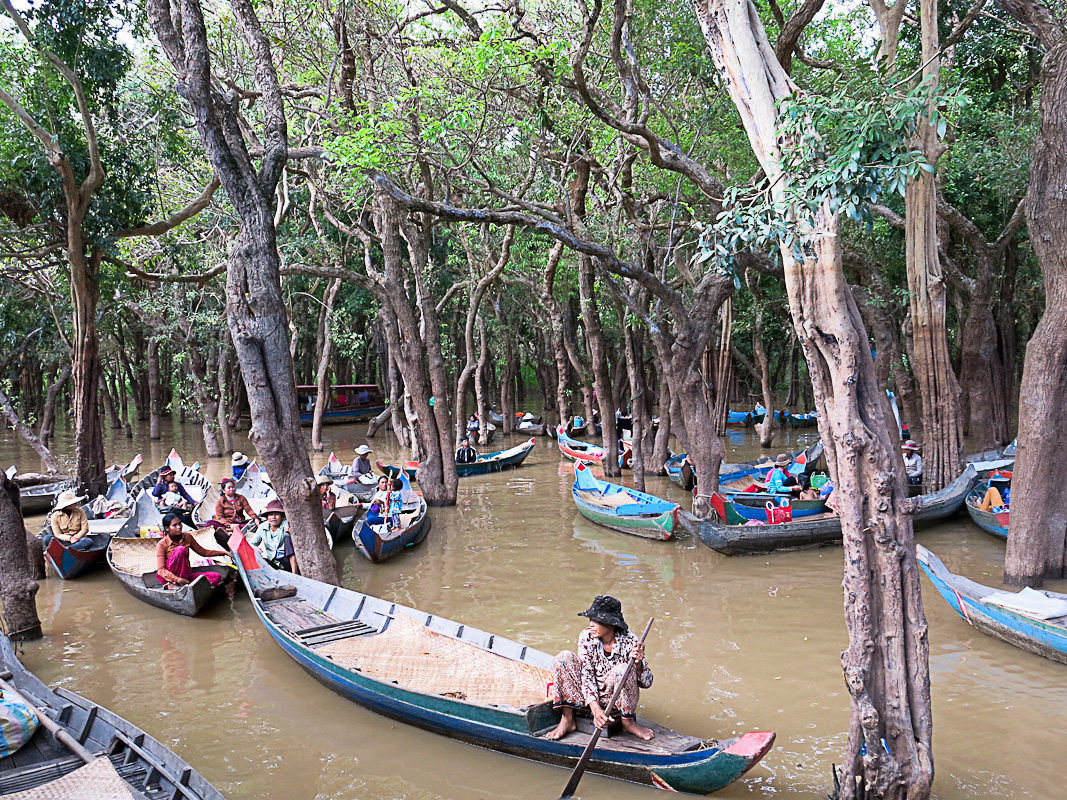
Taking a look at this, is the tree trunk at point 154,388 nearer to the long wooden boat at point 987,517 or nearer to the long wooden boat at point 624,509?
the long wooden boat at point 624,509

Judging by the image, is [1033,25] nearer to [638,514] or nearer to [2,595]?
[638,514]

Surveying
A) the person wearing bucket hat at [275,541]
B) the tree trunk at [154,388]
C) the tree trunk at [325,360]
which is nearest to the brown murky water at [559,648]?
the person wearing bucket hat at [275,541]

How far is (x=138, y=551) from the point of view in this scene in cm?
1079

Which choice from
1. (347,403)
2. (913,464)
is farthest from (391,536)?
(347,403)

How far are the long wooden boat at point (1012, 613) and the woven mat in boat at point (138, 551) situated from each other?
9.16 meters

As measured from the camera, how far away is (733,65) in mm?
4777

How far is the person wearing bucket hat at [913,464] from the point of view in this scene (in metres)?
13.9

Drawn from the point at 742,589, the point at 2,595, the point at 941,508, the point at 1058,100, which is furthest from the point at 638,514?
the point at 2,595

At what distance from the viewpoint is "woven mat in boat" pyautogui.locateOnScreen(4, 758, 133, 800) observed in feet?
12.0

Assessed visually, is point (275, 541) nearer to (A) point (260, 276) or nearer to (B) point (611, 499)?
(A) point (260, 276)

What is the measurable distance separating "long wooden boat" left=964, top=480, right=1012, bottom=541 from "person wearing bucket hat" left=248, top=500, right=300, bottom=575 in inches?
370

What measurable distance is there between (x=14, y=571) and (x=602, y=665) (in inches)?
241

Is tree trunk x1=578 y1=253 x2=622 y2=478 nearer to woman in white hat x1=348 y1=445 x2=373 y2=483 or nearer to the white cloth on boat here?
woman in white hat x1=348 y1=445 x2=373 y2=483

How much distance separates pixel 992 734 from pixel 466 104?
9038mm
